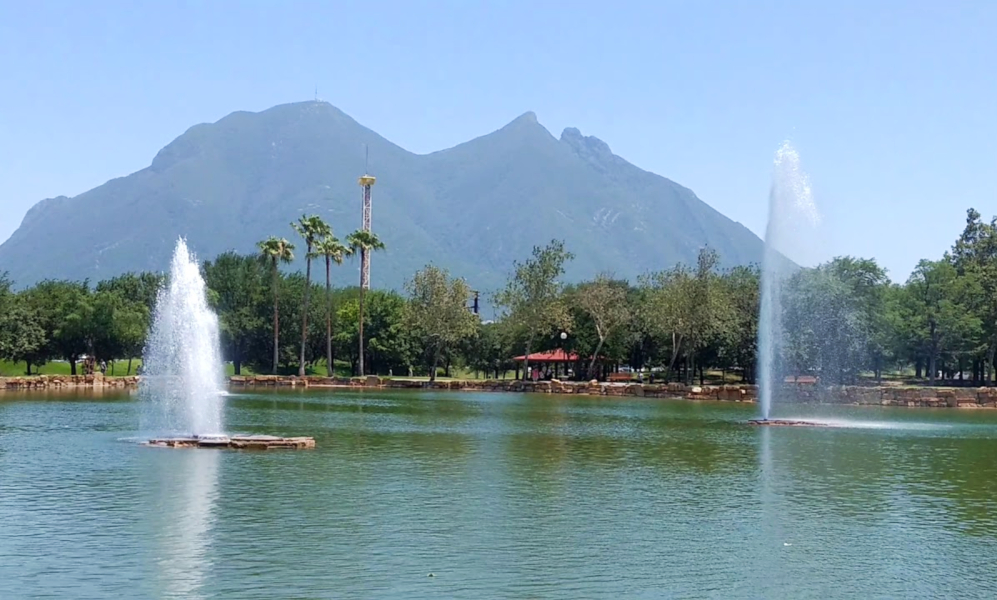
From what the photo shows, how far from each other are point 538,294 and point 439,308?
962 centimetres

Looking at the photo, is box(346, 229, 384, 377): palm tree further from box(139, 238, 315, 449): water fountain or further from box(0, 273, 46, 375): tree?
box(139, 238, 315, 449): water fountain

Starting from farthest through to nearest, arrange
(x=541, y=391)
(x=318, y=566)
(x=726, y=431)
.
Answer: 1. (x=541, y=391)
2. (x=726, y=431)
3. (x=318, y=566)

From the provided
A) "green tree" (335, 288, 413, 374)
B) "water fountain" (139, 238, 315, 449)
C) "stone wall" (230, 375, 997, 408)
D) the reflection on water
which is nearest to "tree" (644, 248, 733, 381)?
"stone wall" (230, 375, 997, 408)

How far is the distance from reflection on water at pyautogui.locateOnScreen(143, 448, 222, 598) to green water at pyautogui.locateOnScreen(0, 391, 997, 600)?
7 cm

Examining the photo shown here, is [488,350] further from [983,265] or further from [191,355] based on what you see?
[191,355]

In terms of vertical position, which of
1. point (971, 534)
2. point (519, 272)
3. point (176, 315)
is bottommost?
point (971, 534)

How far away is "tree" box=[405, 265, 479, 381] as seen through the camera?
10438 centimetres

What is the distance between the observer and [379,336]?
118062 millimetres

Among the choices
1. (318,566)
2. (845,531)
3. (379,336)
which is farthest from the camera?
(379,336)

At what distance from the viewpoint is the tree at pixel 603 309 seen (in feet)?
347

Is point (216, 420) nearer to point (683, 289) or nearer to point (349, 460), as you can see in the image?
point (349, 460)

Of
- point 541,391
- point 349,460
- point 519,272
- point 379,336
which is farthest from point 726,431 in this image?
point 379,336

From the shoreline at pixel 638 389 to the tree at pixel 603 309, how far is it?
11818 millimetres

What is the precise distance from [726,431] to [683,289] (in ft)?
148
